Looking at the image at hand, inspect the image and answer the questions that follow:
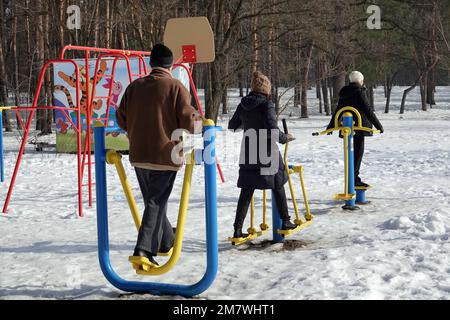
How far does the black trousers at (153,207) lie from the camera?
13.5ft

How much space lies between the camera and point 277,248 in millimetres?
5551

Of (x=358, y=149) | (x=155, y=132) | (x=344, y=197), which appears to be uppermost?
(x=155, y=132)

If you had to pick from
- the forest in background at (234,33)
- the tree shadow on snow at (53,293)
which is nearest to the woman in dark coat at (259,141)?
the tree shadow on snow at (53,293)

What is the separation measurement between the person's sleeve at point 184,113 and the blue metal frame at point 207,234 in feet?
0.46

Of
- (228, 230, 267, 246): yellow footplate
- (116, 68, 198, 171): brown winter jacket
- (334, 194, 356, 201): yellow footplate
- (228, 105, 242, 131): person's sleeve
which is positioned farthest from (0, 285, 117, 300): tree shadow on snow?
(334, 194, 356, 201): yellow footplate

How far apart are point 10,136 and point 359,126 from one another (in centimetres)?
1620

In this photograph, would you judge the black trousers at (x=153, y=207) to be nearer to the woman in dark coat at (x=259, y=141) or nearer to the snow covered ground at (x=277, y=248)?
the snow covered ground at (x=277, y=248)

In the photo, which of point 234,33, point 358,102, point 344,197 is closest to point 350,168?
point 344,197

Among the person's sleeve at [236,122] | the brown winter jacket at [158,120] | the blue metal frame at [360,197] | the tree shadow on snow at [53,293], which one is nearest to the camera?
the brown winter jacket at [158,120]

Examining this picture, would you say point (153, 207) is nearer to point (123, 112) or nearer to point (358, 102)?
point (123, 112)

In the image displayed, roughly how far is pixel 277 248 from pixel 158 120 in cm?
204
